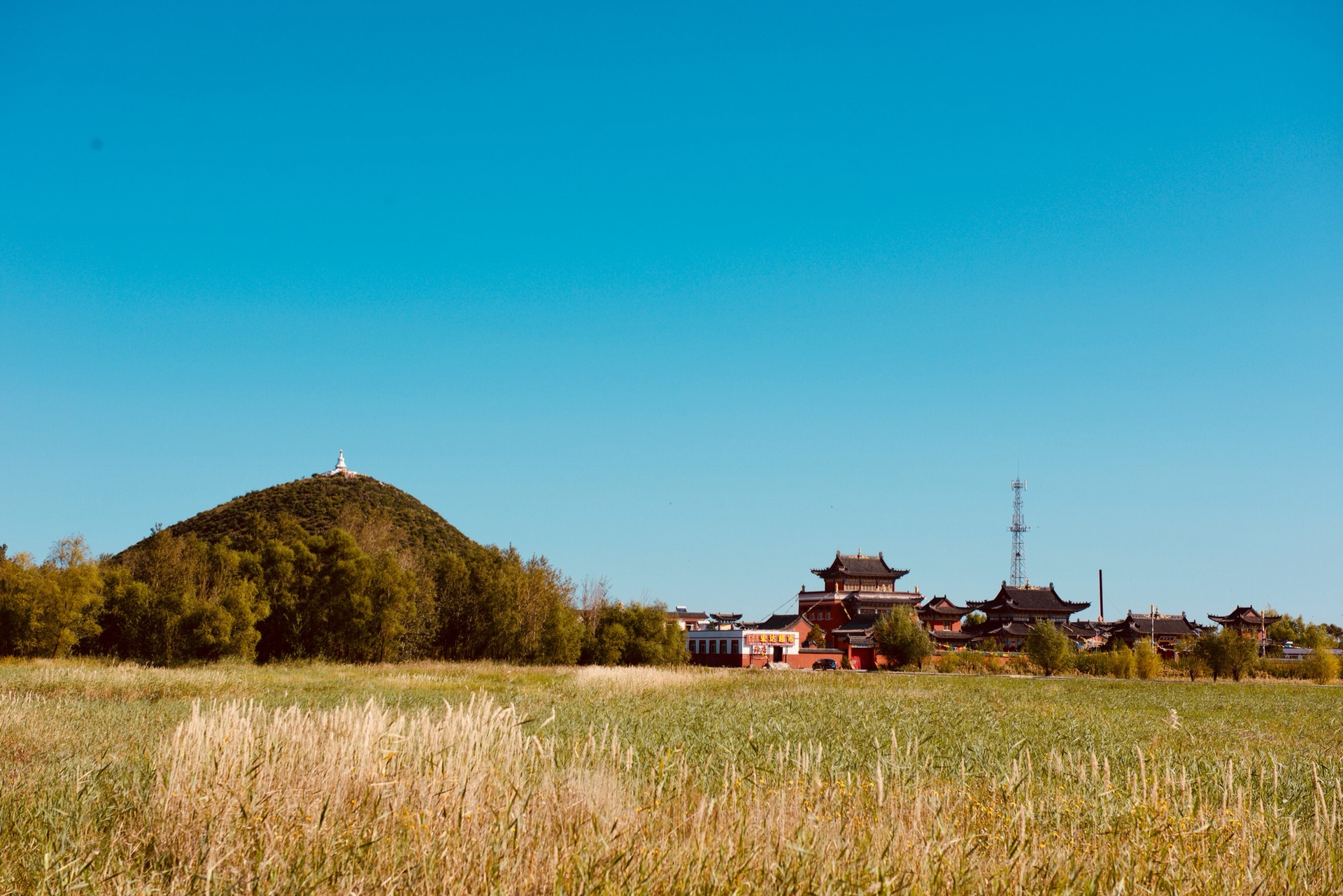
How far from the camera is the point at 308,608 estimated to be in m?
44.2

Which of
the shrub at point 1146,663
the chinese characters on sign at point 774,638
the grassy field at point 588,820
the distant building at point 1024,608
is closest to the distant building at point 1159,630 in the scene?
the distant building at point 1024,608

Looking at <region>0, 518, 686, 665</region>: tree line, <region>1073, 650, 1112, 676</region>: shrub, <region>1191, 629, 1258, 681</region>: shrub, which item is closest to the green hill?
<region>0, 518, 686, 665</region>: tree line

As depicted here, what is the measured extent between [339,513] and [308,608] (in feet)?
97.8

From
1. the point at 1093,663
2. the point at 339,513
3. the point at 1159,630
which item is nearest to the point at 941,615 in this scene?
the point at 1159,630

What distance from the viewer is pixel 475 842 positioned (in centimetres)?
494

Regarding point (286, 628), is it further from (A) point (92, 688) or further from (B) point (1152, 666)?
(B) point (1152, 666)

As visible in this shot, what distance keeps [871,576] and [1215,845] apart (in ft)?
298

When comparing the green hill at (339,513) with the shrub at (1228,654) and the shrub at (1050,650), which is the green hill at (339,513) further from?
the shrub at (1228,654)

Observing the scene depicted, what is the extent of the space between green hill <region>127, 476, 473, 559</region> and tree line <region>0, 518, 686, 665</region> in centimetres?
949

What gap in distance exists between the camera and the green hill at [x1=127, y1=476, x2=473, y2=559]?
219 ft

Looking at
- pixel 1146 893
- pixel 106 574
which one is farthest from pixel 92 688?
pixel 1146 893

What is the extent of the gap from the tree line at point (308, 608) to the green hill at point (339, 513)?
31.1 ft

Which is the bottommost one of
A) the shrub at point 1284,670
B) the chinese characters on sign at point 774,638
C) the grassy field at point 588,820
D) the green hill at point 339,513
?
the shrub at point 1284,670

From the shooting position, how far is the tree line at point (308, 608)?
3759 centimetres
